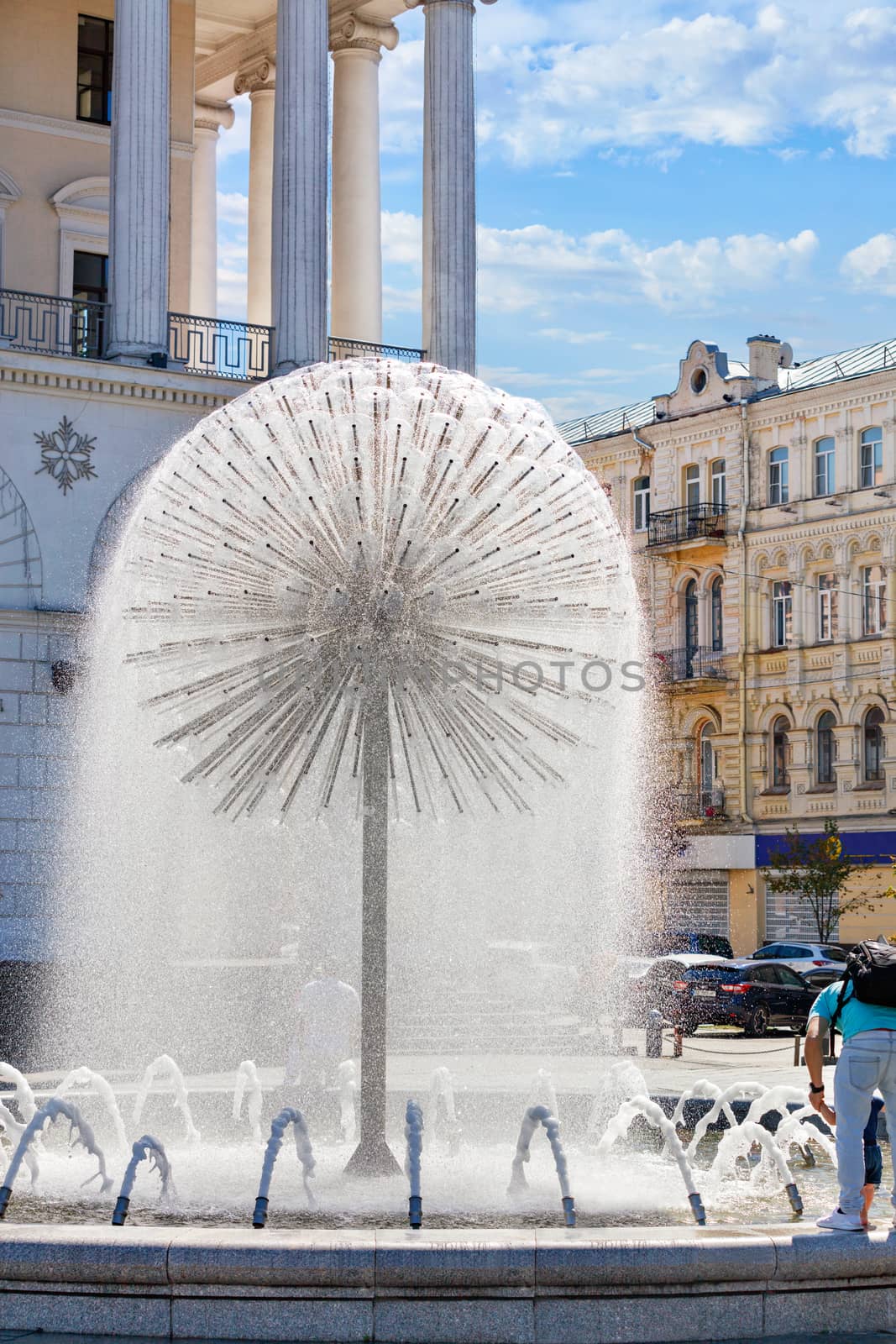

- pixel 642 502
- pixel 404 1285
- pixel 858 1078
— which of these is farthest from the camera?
pixel 642 502

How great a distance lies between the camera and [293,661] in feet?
36.4

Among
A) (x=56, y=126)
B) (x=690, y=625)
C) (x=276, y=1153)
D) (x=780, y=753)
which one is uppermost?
(x=56, y=126)

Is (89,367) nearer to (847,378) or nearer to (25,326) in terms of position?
(25,326)

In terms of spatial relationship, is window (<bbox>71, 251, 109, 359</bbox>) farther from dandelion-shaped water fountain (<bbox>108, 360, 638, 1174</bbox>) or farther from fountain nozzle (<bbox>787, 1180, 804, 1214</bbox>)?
fountain nozzle (<bbox>787, 1180, 804, 1214</bbox>)

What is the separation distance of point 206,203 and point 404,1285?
3131 cm

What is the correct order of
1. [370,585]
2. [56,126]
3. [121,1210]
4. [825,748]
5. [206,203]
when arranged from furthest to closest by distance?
[825,748], [206,203], [56,126], [370,585], [121,1210]

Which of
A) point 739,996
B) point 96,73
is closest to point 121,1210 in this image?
point 739,996

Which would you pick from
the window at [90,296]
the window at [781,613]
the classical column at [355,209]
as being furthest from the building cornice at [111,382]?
the window at [781,613]

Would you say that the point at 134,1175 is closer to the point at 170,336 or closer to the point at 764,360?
the point at 170,336

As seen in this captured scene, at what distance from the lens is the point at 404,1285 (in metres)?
7.65

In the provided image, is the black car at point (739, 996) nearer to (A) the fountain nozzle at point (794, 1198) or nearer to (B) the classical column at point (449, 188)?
(B) the classical column at point (449, 188)

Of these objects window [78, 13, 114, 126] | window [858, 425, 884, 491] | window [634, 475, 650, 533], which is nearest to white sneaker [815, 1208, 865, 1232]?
window [78, 13, 114, 126]

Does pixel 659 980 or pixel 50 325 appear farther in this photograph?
pixel 659 980

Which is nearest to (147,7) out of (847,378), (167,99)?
(167,99)
